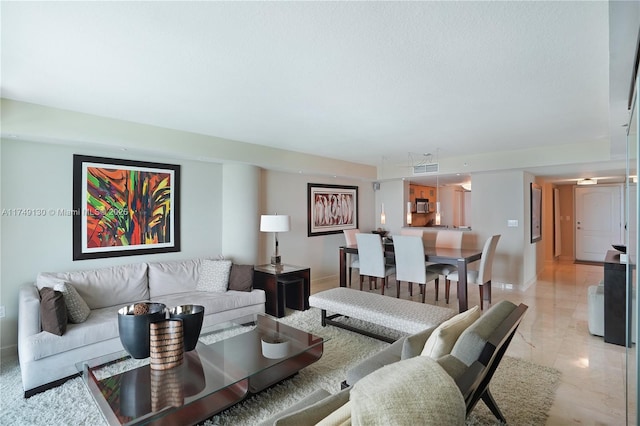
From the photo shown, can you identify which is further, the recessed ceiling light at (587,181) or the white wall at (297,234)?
the recessed ceiling light at (587,181)

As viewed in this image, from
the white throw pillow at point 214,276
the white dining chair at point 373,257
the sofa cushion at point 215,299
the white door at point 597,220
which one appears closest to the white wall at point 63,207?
the white throw pillow at point 214,276

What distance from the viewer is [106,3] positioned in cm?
147

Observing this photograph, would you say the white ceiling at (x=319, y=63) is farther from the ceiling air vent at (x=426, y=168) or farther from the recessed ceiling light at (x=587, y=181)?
the recessed ceiling light at (x=587, y=181)

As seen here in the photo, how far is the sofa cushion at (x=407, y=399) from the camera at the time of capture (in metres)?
0.76

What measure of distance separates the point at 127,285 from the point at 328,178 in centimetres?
371

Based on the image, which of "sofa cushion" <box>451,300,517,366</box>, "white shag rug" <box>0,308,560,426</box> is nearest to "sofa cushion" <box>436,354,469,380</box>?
"sofa cushion" <box>451,300,517,366</box>

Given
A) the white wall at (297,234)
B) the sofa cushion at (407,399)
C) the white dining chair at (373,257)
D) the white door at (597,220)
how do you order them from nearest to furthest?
the sofa cushion at (407,399) < the white dining chair at (373,257) < the white wall at (297,234) < the white door at (597,220)

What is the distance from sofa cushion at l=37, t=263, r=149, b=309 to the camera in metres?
3.09

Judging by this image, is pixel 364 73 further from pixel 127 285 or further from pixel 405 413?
pixel 127 285

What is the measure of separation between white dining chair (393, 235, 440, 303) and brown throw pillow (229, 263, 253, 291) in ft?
6.61

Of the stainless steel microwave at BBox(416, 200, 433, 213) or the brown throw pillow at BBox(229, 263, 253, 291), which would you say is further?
the stainless steel microwave at BBox(416, 200, 433, 213)

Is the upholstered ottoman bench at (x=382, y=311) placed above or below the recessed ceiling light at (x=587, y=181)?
below

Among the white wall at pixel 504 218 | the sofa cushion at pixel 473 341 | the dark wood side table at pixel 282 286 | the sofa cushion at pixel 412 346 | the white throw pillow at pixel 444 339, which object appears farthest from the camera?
the white wall at pixel 504 218

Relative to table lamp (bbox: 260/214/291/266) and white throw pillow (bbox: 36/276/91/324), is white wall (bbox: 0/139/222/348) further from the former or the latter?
table lamp (bbox: 260/214/291/266)
